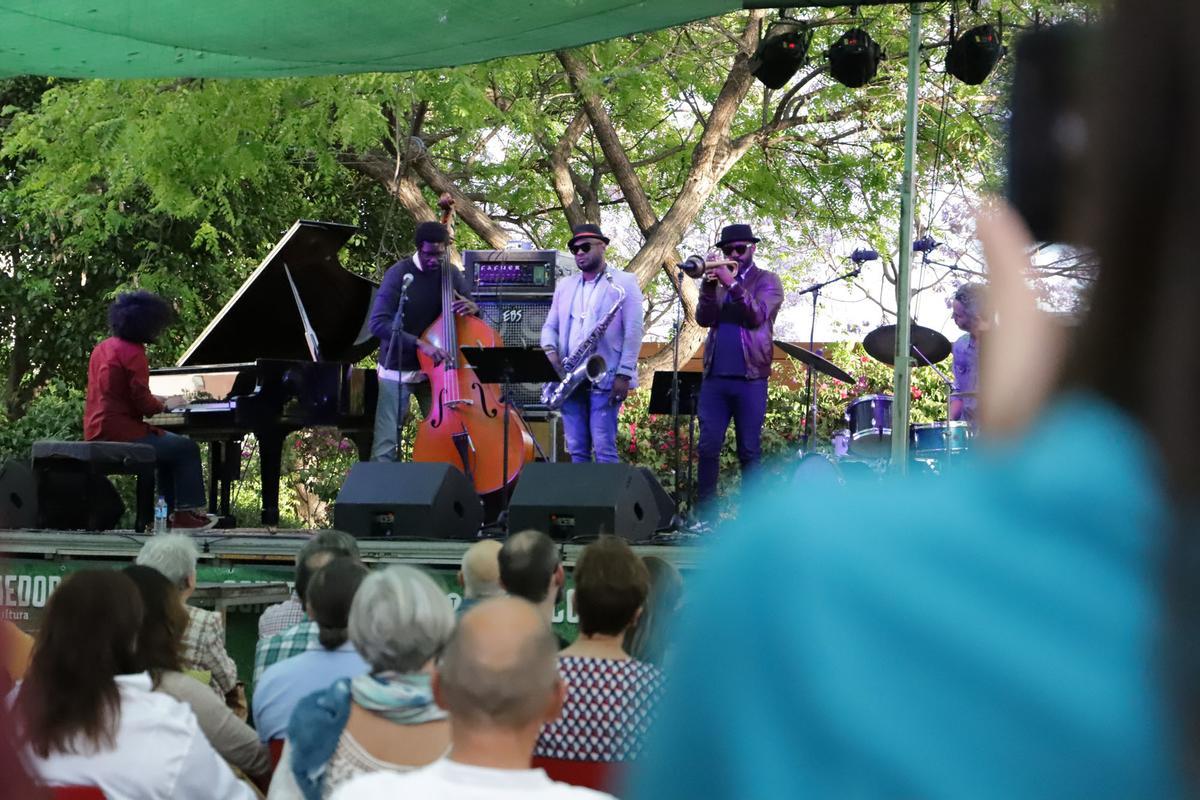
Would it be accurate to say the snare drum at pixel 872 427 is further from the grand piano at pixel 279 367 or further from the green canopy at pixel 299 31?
the green canopy at pixel 299 31

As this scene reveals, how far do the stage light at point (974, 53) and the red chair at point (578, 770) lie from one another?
6.87 meters

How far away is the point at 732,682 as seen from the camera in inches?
20.7

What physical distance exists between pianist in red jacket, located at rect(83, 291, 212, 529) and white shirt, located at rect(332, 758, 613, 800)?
23.9ft

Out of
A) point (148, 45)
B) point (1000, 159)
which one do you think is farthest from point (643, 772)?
point (148, 45)

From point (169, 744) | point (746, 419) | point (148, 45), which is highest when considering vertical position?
point (148, 45)

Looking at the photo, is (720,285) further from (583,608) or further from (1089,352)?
(1089,352)

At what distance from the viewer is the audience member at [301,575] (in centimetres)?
474

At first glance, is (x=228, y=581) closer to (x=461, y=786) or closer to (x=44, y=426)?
(x=461, y=786)

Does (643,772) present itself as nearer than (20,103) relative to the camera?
Yes

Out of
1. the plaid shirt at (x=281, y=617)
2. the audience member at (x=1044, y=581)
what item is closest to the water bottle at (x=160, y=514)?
the plaid shirt at (x=281, y=617)

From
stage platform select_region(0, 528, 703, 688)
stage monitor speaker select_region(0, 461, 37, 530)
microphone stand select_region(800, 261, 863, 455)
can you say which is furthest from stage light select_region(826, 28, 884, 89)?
stage monitor speaker select_region(0, 461, 37, 530)

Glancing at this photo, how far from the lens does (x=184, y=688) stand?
3699mm

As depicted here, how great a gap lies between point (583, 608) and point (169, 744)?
1.08m

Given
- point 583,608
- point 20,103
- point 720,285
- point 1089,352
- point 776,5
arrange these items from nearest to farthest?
point 1089,352, point 583,608, point 776,5, point 720,285, point 20,103
